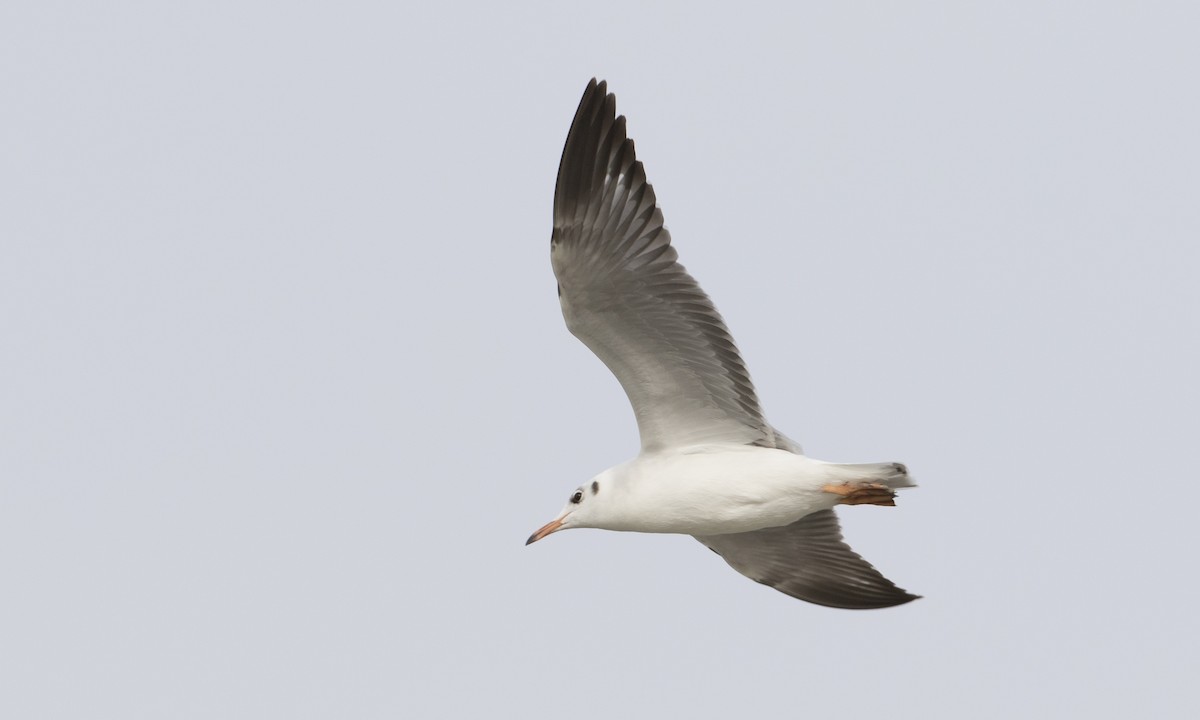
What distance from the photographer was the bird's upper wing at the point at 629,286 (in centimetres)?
1095

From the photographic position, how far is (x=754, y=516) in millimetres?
11727

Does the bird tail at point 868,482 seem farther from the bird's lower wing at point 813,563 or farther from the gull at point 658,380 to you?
the bird's lower wing at point 813,563

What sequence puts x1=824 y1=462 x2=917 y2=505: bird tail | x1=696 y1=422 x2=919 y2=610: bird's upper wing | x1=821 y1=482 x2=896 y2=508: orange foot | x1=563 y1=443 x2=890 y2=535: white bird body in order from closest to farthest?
x1=824 y1=462 x2=917 y2=505: bird tail → x1=821 y1=482 x2=896 y2=508: orange foot → x1=563 y1=443 x2=890 y2=535: white bird body → x1=696 y1=422 x2=919 y2=610: bird's upper wing

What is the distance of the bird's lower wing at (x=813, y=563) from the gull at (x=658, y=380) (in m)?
0.65

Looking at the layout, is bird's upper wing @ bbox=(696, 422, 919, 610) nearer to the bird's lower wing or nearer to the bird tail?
the bird's lower wing

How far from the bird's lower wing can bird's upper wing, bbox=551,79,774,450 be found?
167 centimetres

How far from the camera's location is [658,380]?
38.2 ft

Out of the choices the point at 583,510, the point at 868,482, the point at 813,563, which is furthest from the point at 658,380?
the point at 813,563

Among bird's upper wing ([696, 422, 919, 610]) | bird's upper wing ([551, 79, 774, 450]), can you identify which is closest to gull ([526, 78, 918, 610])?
bird's upper wing ([551, 79, 774, 450])

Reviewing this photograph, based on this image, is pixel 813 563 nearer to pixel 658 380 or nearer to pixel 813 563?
pixel 813 563

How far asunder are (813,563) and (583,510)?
2113mm

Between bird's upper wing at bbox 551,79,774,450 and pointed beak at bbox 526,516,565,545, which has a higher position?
bird's upper wing at bbox 551,79,774,450

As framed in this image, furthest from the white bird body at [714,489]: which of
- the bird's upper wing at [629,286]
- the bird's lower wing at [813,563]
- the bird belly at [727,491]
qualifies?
the bird's lower wing at [813,563]

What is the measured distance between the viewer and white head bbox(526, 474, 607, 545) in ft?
39.5
